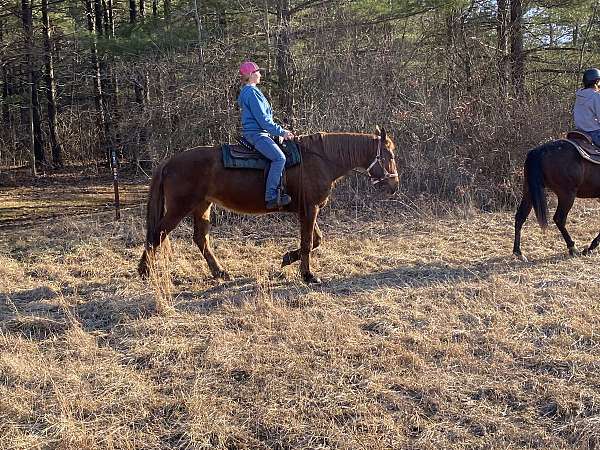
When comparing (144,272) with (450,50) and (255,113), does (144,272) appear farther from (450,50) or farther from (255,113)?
(450,50)

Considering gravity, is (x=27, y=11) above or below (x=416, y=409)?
above

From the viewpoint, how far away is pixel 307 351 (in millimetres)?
4332

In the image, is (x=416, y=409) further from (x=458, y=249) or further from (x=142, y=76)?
(x=142, y=76)

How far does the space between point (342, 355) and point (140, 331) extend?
1850 millimetres

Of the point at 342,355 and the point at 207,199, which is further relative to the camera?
the point at 207,199

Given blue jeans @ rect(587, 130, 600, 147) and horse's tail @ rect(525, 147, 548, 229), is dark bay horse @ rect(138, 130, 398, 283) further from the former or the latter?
blue jeans @ rect(587, 130, 600, 147)

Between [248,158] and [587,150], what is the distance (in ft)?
14.3

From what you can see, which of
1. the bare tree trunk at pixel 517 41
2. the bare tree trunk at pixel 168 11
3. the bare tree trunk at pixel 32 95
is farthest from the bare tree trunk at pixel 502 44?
the bare tree trunk at pixel 32 95

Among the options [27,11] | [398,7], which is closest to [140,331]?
[398,7]

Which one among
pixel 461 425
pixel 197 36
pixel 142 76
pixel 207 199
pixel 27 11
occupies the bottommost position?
pixel 461 425

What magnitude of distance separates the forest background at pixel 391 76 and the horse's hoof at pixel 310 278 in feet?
13.0

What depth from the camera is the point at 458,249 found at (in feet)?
24.9

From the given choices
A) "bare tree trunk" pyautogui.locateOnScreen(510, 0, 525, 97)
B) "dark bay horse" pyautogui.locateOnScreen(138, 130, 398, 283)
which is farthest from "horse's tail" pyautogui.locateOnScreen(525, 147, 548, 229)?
"bare tree trunk" pyautogui.locateOnScreen(510, 0, 525, 97)

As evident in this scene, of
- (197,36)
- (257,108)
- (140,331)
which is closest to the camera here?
(140,331)
